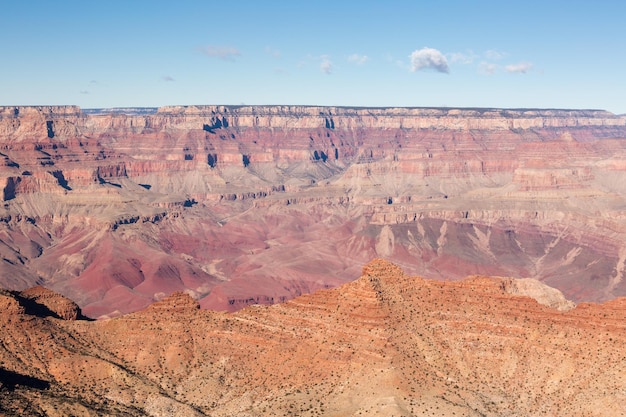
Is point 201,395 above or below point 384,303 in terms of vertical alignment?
below

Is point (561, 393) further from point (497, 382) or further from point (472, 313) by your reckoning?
point (472, 313)

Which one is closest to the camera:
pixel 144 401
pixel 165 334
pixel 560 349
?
pixel 144 401

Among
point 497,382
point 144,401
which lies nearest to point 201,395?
point 144,401

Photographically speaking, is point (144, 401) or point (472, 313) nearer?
point (144, 401)

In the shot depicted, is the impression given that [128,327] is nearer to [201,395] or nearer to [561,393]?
[201,395]

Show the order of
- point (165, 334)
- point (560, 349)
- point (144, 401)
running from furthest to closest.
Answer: point (165, 334)
point (560, 349)
point (144, 401)

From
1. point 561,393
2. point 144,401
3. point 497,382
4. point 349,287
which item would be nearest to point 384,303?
point 349,287
